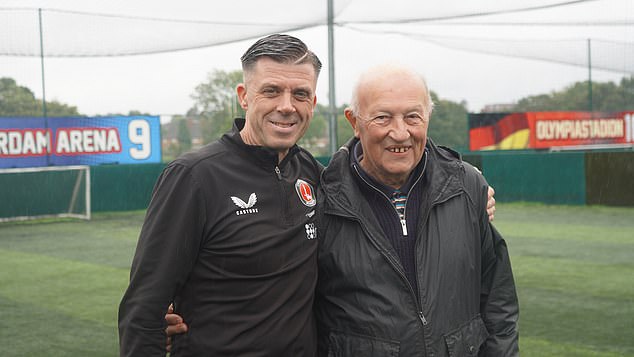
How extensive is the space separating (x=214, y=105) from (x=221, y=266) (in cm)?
1431

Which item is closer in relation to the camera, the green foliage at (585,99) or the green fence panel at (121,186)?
the green fence panel at (121,186)

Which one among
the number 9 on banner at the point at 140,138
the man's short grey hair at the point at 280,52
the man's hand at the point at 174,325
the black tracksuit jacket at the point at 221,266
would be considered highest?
the number 9 on banner at the point at 140,138

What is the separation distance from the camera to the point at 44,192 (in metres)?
14.2

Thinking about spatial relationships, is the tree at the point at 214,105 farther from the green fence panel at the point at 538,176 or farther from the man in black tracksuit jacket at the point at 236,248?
the man in black tracksuit jacket at the point at 236,248

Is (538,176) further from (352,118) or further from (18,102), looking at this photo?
(352,118)

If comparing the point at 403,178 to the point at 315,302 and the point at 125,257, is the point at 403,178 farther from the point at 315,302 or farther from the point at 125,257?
the point at 125,257

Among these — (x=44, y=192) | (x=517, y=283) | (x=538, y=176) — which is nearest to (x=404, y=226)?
(x=517, y=283)

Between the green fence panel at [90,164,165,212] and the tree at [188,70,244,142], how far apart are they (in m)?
1.44

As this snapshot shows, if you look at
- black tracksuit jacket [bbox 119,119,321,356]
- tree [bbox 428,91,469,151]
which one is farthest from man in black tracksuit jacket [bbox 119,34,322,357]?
tree [bbox 428,91,469,151]

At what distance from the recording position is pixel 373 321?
7.68 feet

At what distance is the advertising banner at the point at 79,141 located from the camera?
1380cm

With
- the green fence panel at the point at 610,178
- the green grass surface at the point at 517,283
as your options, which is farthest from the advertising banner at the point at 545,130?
the green grass surface at the point at 517,283

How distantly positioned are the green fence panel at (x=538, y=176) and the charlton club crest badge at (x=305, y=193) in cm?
1201

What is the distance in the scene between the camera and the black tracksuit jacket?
2.33 meters
